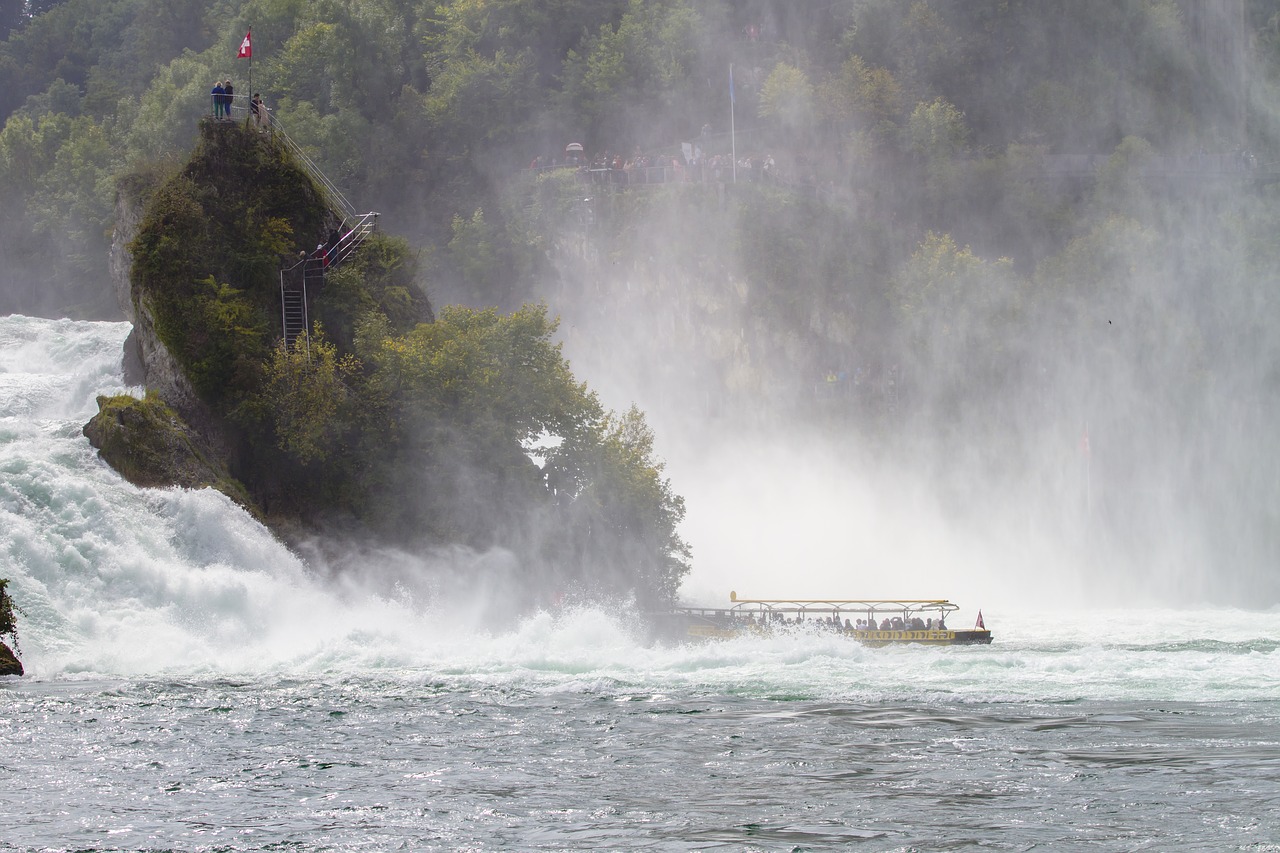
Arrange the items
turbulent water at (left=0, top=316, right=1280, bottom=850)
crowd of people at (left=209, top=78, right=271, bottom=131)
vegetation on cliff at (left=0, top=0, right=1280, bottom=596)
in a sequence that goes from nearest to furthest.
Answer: turbulent water at (left=0, top=316, right=1280, bottom=850), crowd of people at (left=209, top=78, right=271, bottom=131), vegetation on cliff at (left=0, top=0, right=1280, bottom=596)

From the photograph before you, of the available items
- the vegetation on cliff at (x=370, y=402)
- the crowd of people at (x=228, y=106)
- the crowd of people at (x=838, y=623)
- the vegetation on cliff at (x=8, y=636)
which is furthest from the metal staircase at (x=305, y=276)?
the crowd of people at (x=838, y=623)

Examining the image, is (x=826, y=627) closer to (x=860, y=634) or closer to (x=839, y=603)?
(x=860, y=634)

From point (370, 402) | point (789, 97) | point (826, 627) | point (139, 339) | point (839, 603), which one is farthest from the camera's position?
point (789, 97)

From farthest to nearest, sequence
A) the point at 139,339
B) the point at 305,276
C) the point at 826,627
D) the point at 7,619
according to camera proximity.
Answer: the point at 305,276
the point at 139,339
the point at 826,627
the point at 7,619

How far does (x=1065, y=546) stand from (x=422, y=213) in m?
48.6

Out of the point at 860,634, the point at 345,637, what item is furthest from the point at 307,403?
the point at 860,634

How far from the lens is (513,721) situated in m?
45.5

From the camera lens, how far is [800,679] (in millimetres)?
51812

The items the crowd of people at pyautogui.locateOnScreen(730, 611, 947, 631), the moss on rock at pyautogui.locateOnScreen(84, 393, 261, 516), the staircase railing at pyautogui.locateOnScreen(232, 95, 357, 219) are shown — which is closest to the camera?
the moss on rock at pyautogui.locateOnScreen(84, 393, 261, 516)

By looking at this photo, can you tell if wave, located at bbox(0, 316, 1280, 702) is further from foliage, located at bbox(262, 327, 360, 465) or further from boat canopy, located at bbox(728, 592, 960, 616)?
foliage, located at bbox(262, 327, 360, 465)

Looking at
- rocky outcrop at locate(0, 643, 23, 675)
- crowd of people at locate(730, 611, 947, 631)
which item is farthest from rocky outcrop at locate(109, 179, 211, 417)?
crowd of people at locate(730, 611, 947, 631)

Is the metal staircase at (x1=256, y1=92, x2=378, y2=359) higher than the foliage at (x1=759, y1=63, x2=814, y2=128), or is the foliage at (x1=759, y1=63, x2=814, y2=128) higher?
the foliage at (x1=759, y1=63, x2=814, y2=128)

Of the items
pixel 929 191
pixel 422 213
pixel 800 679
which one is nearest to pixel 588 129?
pixel 422 213

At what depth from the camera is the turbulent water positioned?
34750 millimetres
